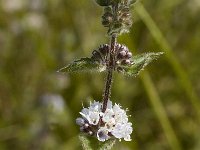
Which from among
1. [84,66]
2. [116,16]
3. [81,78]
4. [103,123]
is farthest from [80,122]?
[81,78]

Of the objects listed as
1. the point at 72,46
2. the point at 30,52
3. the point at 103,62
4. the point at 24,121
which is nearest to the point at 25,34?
the point at 30,52

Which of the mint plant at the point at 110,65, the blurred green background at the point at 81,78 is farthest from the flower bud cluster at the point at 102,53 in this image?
the blurred green background at the point at 81,78

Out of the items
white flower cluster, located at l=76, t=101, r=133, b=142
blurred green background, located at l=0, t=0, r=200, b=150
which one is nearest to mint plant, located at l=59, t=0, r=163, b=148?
white flower cluster, located at l=76, t=101, r=133, b=142

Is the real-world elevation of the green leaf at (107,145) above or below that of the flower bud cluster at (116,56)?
below

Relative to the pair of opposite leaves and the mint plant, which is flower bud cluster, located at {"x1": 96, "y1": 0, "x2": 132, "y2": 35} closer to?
the mint plant

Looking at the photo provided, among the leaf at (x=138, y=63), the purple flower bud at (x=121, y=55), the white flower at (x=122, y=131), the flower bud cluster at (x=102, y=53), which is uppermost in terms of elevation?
the flower bud cluster at (x=102, y=53)

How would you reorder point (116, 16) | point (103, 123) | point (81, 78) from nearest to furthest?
1. point (116, 16)
2. point (103, 123)
3. point (81, 78)

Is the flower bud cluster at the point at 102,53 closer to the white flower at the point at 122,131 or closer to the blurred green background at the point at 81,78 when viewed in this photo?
the white flower at the point at 122,131

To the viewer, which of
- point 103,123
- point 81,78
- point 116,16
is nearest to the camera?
point 116,16

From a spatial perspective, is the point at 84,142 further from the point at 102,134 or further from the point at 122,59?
the point at 122,59
